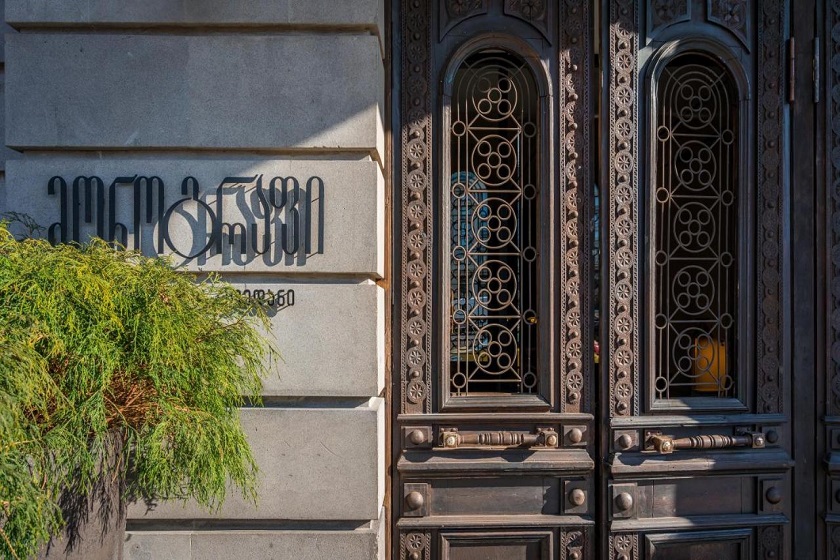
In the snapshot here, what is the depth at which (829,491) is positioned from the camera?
434 cm

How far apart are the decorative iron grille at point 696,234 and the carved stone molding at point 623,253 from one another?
0.19 m

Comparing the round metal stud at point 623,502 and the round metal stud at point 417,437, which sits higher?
the round metal stud at point 417,437

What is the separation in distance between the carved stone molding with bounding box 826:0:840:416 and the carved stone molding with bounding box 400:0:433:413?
9.68ft

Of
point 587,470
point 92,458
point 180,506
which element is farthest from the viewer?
point 587,470

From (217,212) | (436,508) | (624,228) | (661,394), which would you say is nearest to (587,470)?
(661,394)

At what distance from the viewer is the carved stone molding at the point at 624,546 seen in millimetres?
4164

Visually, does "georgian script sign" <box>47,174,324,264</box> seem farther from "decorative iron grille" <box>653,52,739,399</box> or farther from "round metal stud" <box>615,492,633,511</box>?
"round metal stud" <box>615,492,633,511</box>

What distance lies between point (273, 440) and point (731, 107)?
400cm

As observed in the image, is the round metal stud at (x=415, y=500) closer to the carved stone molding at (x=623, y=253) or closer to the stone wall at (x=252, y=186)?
the stone wall at (x=252, y=186)

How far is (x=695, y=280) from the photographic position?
428 centimetres

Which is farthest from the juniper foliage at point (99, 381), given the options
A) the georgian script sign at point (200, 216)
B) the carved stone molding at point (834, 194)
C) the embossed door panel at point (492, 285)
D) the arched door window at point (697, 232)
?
the carved stone molding at point (834, 194)

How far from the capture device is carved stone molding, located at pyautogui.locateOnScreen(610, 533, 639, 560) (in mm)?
4164

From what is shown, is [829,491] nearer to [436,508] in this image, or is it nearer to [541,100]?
[436,508]

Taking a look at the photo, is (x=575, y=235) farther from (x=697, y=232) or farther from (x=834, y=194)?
(x=834, y=194)
